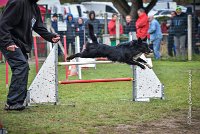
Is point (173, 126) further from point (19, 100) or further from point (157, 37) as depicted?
point (157, 37)

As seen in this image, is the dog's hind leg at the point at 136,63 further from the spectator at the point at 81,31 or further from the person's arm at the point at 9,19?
the spectator at the point at 81,31

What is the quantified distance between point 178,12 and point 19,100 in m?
13.2

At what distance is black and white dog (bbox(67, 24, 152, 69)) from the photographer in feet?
30.1

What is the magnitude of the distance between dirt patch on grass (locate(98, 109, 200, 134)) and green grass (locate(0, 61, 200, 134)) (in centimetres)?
16

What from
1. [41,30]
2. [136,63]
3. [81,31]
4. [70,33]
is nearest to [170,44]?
[81,31]

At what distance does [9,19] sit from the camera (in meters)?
8.58

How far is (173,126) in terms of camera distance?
757 cm

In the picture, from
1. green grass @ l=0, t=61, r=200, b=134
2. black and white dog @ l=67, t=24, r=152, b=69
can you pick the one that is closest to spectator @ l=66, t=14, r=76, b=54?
green grass @ l=0, t=61, r=200, b=134

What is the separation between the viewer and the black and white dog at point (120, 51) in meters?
A: 9.16

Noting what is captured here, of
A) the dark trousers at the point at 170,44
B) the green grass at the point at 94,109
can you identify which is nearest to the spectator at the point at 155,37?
the dark trousers at the point at 170,44

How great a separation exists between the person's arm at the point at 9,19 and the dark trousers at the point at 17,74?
20 cm

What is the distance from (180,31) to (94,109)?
1252 cm

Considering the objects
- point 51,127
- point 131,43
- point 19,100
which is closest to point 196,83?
point 131,43

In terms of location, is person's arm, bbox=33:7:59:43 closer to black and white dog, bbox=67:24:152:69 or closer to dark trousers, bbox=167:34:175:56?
black and white dog, bbox=67:24:152:69
